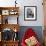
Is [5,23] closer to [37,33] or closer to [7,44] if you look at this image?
[7,44]

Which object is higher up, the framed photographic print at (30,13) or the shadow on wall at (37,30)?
the framed photographic print at (30,13)

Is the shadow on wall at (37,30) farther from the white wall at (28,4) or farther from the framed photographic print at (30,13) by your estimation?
the framed photographic print at (30,13)

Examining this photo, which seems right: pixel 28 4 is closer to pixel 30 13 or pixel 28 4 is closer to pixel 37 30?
pixel 30 13

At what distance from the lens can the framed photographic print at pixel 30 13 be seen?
229 inches

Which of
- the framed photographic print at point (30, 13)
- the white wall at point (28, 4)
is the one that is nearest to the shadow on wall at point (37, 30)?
the white wall at point (28, 4)

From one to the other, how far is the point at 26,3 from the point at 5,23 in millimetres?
1076

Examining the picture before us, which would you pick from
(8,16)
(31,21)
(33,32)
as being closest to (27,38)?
(33,32)

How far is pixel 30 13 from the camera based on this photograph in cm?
584

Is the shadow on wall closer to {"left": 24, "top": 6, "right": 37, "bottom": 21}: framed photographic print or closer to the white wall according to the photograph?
the white wall

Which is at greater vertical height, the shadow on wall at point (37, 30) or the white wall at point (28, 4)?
the white wall at point (28, 4)

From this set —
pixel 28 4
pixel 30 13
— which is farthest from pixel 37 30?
pixel 28 4

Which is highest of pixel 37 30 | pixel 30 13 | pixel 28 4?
pixel 28 4

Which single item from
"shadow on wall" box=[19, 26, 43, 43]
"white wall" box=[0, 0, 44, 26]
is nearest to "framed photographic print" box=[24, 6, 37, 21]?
"white wall" box=[0, 0, 44, 26]

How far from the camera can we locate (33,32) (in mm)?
5609
